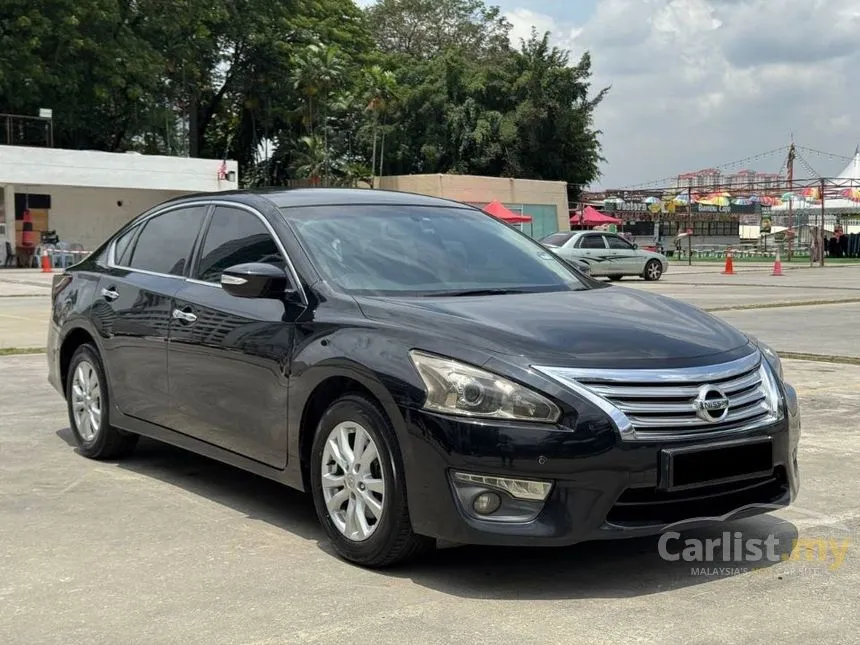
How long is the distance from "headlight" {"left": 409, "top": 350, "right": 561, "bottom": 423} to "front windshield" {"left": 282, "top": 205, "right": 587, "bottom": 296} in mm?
797

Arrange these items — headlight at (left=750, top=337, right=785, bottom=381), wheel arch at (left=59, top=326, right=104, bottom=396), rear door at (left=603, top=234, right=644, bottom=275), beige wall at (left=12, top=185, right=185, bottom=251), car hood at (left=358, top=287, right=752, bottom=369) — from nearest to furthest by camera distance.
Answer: car hood at (left=358, top=287, right=752, bottom=369) → headlight at (left=750, top=337, right=785, bottom=381) → wheel arch at (left=59, top=326, right=104, bottom=396) → rear door at (left=603, top=234, right=644, bottom=275) → beige wall at (left=12, top=185, right=185, bottom=251)

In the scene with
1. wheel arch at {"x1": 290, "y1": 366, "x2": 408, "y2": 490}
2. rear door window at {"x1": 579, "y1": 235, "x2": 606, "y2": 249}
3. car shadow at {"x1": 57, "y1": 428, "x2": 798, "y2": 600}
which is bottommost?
car shadow at {"x1": 57, "y1": 428, "x2": 798, "y2": 600}

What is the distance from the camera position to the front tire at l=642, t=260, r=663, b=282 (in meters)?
29.7

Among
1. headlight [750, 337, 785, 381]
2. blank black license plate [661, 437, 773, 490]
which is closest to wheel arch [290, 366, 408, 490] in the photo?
blank black license plate [661, 437, 773, 490]

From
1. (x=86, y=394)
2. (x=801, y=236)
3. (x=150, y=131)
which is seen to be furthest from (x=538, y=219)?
(x=86, y=394)

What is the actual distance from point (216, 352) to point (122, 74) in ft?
140

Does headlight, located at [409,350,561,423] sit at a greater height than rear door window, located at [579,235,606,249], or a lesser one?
lesser

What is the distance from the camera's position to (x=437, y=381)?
3998 mm

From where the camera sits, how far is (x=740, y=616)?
3.75m

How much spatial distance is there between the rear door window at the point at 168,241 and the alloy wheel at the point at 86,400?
0.73 m

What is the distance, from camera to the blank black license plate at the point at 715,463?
3.87 metres

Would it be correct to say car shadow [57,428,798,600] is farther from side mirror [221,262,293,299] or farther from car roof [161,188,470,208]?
car roof [161,188,470,208]

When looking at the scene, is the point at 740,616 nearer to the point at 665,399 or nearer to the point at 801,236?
the point at 665,399

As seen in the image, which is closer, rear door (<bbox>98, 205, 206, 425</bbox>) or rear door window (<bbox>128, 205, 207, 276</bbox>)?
rear door (<bbox>98, 205, 206, 425</bbox>)
